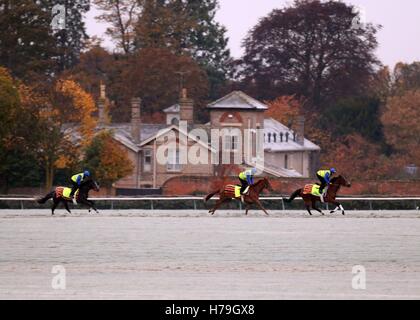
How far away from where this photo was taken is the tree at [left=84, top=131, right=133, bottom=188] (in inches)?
2987

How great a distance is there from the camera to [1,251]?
111 ft

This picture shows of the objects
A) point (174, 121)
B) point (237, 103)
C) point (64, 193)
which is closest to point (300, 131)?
point (174, 121)

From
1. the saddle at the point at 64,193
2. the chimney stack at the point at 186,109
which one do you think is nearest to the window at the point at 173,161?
the chimney stack at the point at 186,109

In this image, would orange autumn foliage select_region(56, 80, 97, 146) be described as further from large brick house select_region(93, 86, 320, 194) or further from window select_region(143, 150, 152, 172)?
window select_region(143, 150, 152, 172)

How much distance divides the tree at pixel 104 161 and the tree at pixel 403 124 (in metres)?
29.1

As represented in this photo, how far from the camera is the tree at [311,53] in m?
108

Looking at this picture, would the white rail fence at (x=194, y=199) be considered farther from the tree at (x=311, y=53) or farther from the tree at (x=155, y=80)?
the tree at (x=311, y=53)

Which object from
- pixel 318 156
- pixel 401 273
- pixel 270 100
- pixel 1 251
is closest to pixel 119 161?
pixel 318 156

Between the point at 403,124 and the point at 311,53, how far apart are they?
10858 millimetres

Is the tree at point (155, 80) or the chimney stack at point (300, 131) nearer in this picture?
the chimney stack at point (300, 131)

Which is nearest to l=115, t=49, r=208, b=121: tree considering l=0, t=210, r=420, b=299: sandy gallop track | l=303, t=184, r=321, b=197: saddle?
l=303, t=184, r=321, b=197: saddle

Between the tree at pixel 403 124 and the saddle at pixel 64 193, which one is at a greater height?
the tree at pixel 403 124

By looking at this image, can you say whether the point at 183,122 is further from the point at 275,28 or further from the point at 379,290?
the point at 379,290

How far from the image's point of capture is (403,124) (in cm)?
10138
